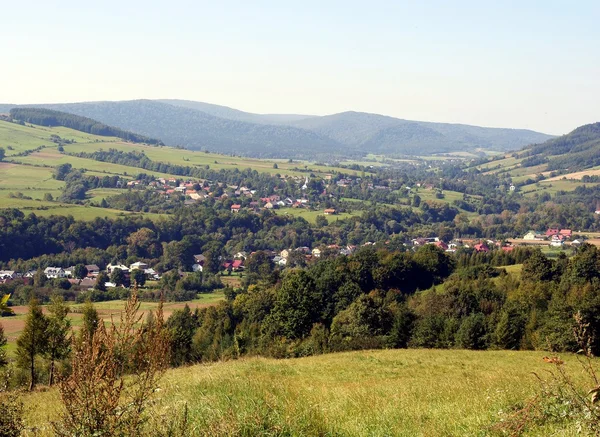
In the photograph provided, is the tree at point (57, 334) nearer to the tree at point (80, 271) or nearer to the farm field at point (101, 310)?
the farm field at point (101, 310)

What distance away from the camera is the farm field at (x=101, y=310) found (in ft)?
169

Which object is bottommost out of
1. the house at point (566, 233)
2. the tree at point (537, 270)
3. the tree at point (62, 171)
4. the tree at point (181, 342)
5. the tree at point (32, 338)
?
the house at point (566, 233)

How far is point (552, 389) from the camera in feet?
26.2

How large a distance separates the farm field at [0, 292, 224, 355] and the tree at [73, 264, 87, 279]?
24545 mm

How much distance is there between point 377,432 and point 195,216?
137 m

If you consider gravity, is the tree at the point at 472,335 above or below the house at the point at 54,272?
above

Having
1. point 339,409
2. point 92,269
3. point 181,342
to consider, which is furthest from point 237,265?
point 339,409

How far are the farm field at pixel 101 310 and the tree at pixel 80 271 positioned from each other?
80.5ft

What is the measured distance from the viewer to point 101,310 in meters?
62.1

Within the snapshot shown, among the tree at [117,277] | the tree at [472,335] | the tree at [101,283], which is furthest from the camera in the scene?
the tree at [117,277]

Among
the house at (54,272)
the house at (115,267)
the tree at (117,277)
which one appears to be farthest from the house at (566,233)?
the house at (54,272)

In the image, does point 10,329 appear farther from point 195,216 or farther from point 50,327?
point 195,216

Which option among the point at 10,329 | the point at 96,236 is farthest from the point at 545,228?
the point at 10,329

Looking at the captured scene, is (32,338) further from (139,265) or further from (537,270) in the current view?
(139,265)
